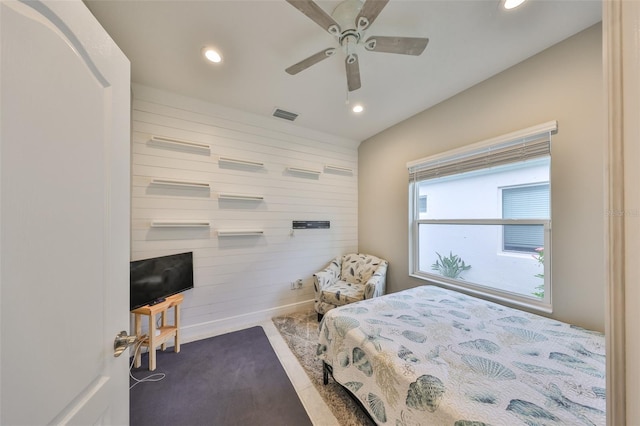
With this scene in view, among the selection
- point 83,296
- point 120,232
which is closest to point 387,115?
point 120,232

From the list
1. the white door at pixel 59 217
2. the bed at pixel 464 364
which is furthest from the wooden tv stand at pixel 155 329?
the bed at pixel 464 364

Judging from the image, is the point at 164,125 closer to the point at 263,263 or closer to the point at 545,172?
the point at 263,263

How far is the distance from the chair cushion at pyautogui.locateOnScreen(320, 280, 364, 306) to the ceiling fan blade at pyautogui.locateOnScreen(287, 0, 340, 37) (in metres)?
2.59

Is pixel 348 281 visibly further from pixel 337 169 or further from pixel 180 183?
pixel 180 183

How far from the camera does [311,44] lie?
5.98 feet

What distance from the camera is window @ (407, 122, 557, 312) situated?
1928mm

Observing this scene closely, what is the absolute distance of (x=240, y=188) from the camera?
2.91 metres

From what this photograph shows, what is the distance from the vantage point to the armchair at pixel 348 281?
2744mm

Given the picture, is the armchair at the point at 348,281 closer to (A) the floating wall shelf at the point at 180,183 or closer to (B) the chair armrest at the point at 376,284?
(B) the chair armrest at the point at 376,284

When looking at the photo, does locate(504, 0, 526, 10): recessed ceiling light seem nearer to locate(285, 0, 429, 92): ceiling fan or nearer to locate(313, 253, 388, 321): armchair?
locate(285, 0, 429, 92): ceiling fan

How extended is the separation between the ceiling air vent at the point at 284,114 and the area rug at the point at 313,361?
2805mm

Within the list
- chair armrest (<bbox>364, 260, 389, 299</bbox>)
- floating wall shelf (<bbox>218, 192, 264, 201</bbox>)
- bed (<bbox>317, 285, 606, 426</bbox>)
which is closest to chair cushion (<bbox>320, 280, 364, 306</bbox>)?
chair armrest (<bbox>364, 260, 389, 299</bbox>)

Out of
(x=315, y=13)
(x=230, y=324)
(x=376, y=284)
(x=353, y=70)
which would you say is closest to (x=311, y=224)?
(x=376, y=284)

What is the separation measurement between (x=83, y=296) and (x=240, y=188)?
2.34m
